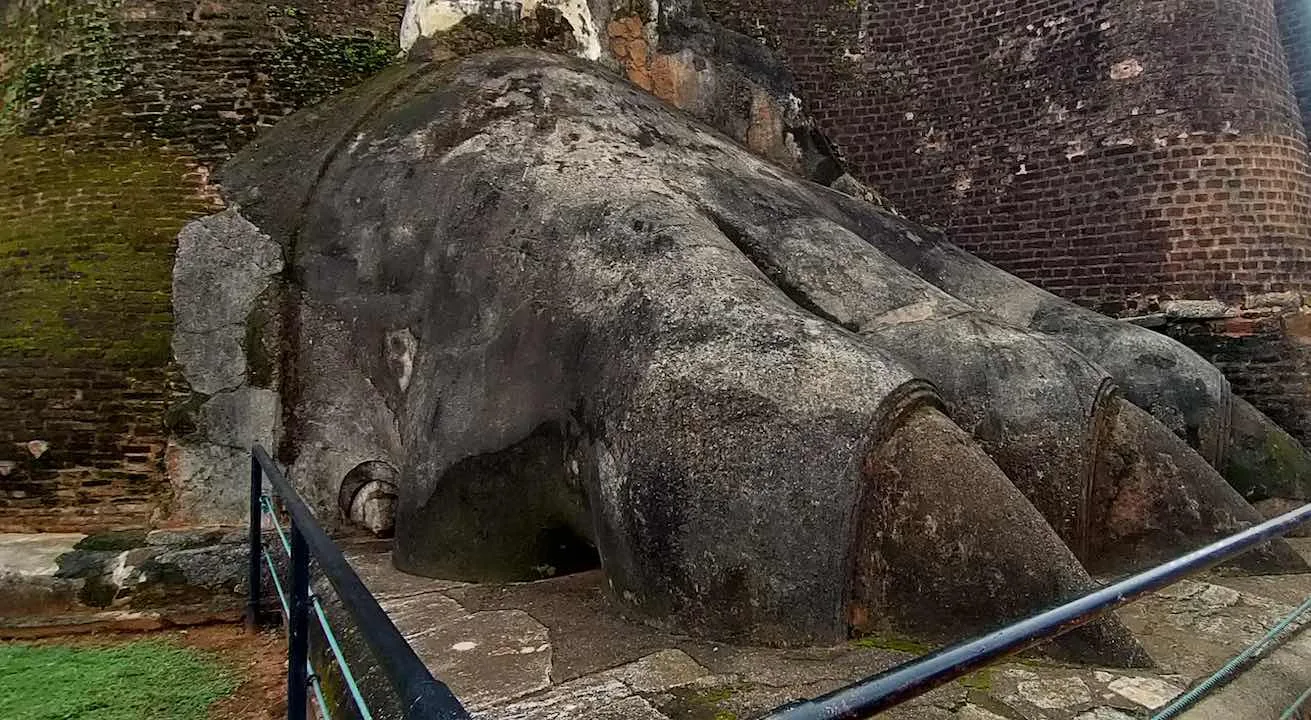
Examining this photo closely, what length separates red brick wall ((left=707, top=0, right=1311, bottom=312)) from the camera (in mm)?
7375

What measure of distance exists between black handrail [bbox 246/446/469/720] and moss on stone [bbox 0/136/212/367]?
201 cm

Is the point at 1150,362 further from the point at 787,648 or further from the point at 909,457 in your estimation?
the point at 787,648

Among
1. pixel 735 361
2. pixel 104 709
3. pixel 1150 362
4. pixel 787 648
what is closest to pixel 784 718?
pixel 787 648

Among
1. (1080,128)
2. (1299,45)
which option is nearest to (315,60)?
(1080,128)

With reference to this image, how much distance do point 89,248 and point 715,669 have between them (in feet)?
13.4

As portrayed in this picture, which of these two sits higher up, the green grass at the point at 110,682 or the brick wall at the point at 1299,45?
the brick wall at the point at 1299,45

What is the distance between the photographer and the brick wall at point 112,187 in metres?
4.34

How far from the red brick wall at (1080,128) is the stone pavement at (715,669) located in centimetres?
521

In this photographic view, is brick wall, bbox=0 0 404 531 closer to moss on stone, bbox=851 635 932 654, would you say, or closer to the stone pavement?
the stone pavement

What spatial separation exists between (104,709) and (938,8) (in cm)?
872

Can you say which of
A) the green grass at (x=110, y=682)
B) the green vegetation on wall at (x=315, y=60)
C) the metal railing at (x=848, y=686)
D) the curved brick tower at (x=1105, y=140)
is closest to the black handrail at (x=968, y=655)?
the metal railing at (x=848, y=686)

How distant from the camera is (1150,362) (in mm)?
4664

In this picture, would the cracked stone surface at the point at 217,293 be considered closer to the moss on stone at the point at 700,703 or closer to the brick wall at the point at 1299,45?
the moss on stone at the point at 700,703

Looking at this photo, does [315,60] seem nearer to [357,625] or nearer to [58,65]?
[58,65]
